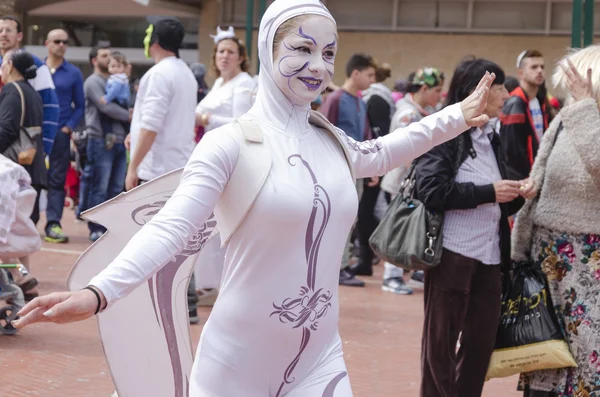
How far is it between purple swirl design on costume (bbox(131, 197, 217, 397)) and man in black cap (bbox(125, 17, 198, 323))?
2.89 meters

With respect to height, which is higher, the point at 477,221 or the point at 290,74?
the point at 290,74

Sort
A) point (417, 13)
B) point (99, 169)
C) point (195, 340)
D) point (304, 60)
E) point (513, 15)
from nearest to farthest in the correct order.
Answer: point (304, 60) < point (195, 340) < point (99, 169) < point (513, 15) < point (417, 13)

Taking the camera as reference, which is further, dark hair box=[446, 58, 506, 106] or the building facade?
the building facade

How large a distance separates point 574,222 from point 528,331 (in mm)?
579

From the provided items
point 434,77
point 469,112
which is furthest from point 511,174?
point 469,112

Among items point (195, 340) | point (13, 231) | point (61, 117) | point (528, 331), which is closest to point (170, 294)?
point (528, 331)

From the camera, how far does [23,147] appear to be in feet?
28.0

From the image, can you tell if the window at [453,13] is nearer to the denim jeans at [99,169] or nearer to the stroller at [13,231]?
the denim jeans at [99,169]

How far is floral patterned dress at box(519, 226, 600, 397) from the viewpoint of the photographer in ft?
16.6

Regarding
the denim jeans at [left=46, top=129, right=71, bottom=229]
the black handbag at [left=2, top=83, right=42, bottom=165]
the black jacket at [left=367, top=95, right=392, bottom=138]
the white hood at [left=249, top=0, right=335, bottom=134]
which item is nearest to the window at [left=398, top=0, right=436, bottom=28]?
the black jacket at [left=367, top=95, right=392, bottom=138]

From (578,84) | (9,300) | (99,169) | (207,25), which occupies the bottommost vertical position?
(9,300)

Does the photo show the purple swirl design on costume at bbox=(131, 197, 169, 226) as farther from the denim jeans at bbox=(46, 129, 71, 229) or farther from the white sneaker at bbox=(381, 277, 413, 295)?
the denim jeans at bbox=(46, 129, 71, 229)

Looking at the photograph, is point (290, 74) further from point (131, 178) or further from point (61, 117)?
point (61, 117)

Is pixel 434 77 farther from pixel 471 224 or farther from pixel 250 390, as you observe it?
pixel 250 390
